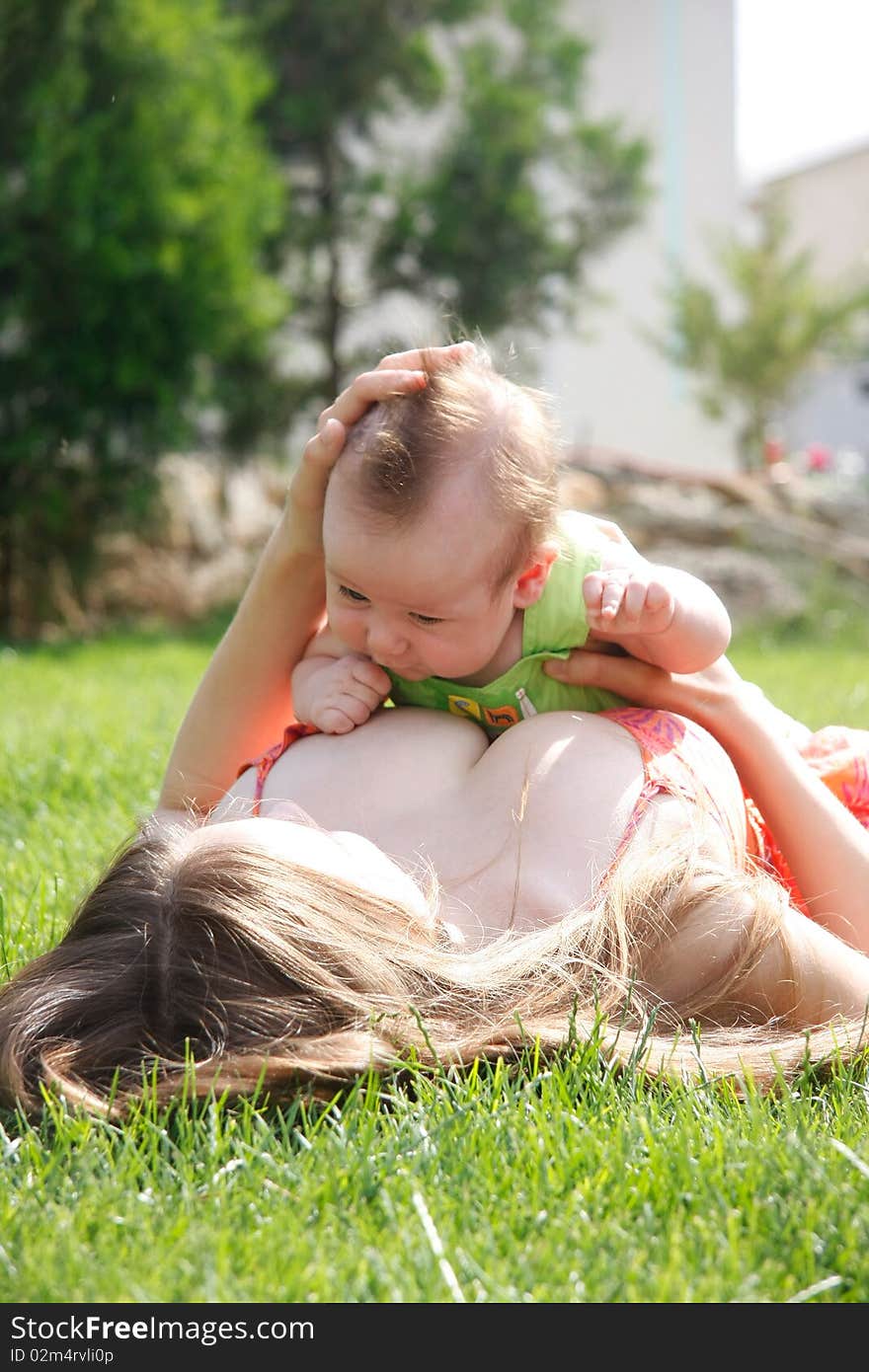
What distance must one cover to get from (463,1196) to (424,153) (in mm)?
10298

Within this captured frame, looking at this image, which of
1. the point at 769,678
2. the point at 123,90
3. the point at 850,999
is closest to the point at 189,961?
the point at 850,999

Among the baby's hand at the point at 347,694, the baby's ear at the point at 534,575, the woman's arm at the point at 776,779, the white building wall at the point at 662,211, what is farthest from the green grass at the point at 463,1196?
the white building wall at the point at 662,211

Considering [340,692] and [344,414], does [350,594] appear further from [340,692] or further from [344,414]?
[344,414]

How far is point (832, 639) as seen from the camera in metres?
8.41

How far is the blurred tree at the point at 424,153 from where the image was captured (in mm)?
9914

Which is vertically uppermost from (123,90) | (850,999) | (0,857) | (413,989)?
(123,90)

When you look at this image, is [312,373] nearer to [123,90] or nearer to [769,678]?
[123,90]

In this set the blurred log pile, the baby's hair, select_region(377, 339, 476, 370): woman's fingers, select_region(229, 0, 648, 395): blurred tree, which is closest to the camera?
the baby's hair

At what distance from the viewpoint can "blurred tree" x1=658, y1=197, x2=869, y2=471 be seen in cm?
1805

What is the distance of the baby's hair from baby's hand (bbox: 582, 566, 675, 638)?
15 cm

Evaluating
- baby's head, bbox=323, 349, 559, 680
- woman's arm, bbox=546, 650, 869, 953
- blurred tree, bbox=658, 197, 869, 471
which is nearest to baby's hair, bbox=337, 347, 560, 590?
baby's head, bbox=323, 349, 559, 680

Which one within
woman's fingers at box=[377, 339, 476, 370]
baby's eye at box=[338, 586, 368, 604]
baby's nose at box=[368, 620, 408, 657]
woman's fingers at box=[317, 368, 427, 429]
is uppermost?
woman's fingers at box=[377, 339, 476, 370]

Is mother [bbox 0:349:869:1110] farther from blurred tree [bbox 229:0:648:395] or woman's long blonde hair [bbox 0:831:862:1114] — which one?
blurred tree [bbox 229:0:648:395]
